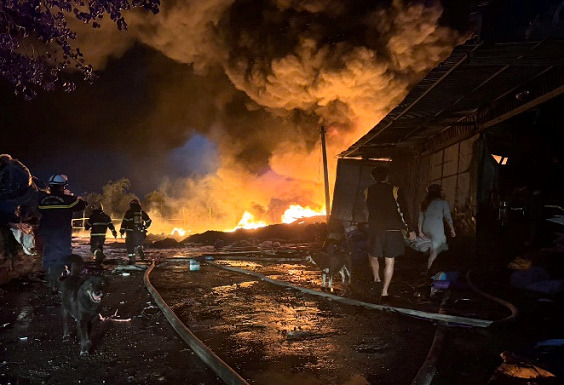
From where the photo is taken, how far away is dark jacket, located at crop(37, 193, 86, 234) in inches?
235

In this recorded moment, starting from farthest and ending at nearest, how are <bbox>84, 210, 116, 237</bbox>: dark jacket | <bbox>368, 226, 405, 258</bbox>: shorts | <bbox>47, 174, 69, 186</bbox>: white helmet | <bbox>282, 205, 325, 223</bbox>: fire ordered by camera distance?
<bbox>282, 205, 325, 223</bbox>: fire → <bbox>84, 210, 116, 237</bbox>: dark jacket → <bbox>47, 174, 69, 186</bbox>: white helmet → <bbox>368, 226, 405, 258</bbox>: shorts

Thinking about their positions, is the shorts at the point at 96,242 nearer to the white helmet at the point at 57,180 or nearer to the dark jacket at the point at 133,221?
the dark jacket at the point at 133,221

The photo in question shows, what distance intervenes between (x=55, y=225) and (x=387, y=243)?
5642 mm

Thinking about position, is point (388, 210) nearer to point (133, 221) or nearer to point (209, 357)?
point (209, 357)

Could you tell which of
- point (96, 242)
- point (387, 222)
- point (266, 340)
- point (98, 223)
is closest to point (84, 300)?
point (266, 340)

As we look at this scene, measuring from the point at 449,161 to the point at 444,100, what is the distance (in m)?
3.60

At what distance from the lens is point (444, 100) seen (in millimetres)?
7531

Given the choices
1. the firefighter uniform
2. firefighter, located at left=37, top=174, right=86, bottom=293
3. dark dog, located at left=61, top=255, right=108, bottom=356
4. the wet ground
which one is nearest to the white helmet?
firefighter, located at left=37, top=174, right=86, bottom=293

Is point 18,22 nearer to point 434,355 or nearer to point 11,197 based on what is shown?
point 11,197

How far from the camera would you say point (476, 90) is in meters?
7.15

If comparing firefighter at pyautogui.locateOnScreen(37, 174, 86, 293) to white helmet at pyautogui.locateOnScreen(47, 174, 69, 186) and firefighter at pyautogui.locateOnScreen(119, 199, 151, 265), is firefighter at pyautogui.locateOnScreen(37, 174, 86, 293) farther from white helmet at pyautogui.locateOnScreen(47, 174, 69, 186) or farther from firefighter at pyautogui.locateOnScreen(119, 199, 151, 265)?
firefighter at pyautogui.locateOnScreen(119, 199, 151, 265)

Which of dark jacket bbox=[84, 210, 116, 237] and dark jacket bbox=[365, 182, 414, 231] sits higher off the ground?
dark jacket bbox=[365, 182, 414, 231]

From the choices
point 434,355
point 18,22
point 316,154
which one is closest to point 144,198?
point 316,154

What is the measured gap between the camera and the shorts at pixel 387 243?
568 centimetres
